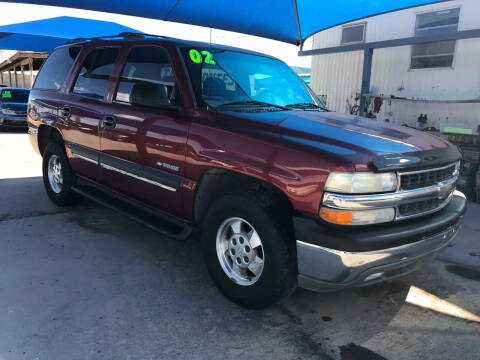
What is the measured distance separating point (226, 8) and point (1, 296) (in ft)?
21.3

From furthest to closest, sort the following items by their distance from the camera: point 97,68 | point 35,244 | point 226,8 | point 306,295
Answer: point 226,8
point 97,68
point 35,244
point 306,295

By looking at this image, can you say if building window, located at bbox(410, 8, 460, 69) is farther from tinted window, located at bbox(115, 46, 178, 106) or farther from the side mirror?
the side mirror

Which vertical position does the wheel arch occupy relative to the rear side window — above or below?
below

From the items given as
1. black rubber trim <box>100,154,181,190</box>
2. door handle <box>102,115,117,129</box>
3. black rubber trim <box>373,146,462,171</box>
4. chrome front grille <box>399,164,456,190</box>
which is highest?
door handle <box>102,115,117,129</box>

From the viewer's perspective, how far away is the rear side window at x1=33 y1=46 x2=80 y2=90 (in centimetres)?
490

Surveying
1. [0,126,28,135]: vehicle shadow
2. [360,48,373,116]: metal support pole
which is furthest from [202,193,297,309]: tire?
[0,126,28,135]: vehicle shadow

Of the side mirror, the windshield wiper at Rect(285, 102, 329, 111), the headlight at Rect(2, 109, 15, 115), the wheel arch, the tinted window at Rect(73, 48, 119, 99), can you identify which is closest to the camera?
the wheel arch

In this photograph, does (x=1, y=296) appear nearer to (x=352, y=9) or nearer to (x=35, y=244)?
(x=35, y=244)

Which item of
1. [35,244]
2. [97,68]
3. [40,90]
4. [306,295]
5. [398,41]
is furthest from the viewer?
[398,41]

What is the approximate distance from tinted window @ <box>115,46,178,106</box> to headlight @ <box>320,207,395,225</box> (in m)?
1.64

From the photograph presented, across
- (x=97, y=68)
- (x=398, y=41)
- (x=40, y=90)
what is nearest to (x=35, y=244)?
(x=97, y=68)

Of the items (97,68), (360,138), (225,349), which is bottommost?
(225,349)

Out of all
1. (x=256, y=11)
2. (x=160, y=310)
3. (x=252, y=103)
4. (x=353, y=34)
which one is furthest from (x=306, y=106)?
(x=353, y=34)

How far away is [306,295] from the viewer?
10.7ft
